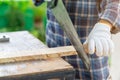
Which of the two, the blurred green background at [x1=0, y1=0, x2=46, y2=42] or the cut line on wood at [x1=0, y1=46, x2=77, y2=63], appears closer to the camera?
the cut line on wood at [x1=0, y1=46, x2=77, y2=63]

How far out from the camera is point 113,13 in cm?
97

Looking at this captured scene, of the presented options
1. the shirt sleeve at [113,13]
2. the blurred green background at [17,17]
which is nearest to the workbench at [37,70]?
the shirt sleeve at [113,13]

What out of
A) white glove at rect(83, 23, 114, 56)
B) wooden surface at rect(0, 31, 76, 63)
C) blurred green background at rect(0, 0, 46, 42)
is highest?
white glove at rect(83, 23, 114, 56)

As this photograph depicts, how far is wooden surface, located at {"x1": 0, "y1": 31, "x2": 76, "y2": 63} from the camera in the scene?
93 cm

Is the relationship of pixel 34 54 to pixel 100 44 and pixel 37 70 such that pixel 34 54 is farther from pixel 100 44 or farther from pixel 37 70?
pixel 100 44

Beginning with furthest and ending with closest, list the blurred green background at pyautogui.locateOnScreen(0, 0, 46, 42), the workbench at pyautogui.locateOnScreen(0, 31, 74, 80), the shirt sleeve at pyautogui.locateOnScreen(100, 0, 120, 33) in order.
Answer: the blurred green background at pyautogui.locateOnScreen(0, 0, 46, 42)
the shirt sleeve at pyautogui.locateOnScreen(100, 0, 120, 33)
the workbench at pyautogui.locateOnScreen(0, 31, 74, 80)

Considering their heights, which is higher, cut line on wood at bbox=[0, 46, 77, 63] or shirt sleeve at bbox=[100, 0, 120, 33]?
shirt sleeve at bbox=[100, 0, 120, 33]

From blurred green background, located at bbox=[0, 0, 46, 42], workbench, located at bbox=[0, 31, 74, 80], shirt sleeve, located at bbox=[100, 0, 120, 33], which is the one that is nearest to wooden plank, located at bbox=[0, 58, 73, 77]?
workbench, located at bbox=[0, 31, 74, 80]

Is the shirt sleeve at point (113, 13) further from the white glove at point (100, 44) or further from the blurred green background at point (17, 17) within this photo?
the blurred green background at point (17, 17)

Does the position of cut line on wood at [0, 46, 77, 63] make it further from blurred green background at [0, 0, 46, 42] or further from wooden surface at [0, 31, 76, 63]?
blurred green background at [0, 0, 46, 42]

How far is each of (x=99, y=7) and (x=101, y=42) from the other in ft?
0.94

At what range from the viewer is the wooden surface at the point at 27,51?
Result: 931mm

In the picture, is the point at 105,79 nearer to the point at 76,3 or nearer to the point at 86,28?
the point at 86,28

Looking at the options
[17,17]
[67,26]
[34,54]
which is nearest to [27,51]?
[34,54]
